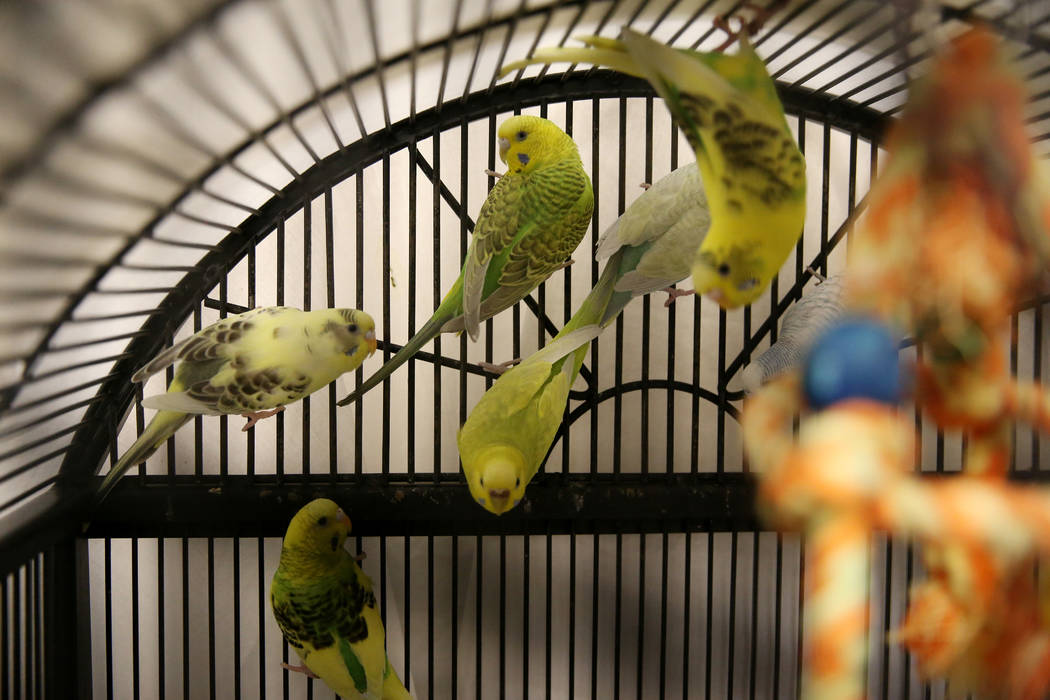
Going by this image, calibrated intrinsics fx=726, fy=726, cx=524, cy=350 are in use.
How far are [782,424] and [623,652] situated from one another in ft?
2.53

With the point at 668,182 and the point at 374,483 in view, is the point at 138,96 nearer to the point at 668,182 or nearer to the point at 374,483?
the point at 668,182

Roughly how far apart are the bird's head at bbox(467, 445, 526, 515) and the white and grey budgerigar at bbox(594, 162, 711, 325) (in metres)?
0.13

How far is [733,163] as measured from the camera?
10.4 inches

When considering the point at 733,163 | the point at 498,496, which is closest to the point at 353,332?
the point at 498,496

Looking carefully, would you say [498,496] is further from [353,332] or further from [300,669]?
[300,669]

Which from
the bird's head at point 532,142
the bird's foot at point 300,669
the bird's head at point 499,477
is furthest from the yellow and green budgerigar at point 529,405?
the bird's foot at point 300,669

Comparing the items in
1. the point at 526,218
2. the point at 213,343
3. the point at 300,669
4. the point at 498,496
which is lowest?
the point at 300,669

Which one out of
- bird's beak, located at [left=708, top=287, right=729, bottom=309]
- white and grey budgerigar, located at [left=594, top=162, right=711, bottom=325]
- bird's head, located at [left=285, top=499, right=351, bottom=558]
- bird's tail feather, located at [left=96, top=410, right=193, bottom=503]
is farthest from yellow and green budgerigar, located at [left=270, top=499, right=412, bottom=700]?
bird's beak, located at [left=708, top=287, right=729, bottom=309]

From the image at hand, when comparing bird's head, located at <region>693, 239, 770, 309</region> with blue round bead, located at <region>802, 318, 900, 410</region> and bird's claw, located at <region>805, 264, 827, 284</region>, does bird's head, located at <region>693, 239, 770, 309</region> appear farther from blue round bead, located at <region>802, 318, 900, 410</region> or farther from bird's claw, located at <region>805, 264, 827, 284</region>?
bird's claw, located at <region>805, 264, 827, 284</region>

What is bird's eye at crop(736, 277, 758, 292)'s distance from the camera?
267 mm

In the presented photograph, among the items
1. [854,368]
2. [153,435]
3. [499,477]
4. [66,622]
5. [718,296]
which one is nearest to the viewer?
[854,368]

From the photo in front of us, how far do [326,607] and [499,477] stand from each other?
27 centimetres

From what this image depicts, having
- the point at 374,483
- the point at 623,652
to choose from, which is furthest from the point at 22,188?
the point at 623,652

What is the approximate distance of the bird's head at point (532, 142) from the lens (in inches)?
23.8
